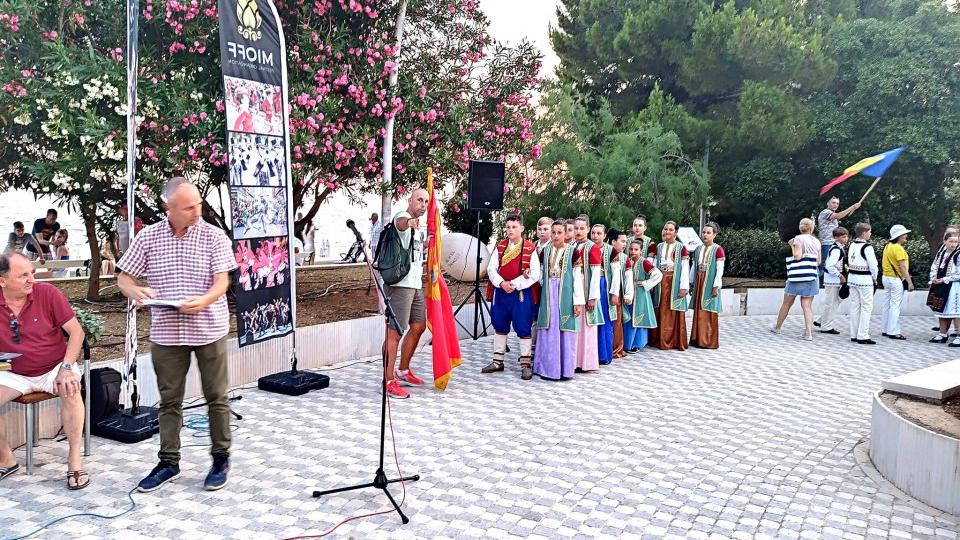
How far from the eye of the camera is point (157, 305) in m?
3.92

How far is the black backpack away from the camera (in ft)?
21.1

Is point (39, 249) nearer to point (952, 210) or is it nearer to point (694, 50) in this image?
point (694, 50)

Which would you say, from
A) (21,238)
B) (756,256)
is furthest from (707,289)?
(21,238)

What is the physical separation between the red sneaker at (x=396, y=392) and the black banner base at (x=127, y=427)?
6.33 feet

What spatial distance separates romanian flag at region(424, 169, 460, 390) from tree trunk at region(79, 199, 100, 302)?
16.9 ft

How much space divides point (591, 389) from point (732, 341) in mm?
4011

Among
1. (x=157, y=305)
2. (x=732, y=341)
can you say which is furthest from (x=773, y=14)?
(x=157, y=305)

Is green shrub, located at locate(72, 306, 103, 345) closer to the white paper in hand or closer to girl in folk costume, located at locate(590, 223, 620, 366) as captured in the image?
the white paper in hand

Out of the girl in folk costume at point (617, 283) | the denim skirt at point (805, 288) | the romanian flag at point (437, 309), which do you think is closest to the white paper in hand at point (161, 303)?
the romanian flag at point (437, 309)

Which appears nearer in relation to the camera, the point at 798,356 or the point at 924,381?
the point at 924,381

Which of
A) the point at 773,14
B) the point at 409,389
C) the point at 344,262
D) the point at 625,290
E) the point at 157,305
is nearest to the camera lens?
the point at 157,305

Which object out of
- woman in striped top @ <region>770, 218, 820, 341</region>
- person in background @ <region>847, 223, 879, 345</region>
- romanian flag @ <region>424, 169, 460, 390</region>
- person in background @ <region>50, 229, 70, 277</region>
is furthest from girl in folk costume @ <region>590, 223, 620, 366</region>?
person in background @ <region>50, 229, 70, 277</region>

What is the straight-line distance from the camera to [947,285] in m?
10.4

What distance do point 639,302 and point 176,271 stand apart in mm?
6281
